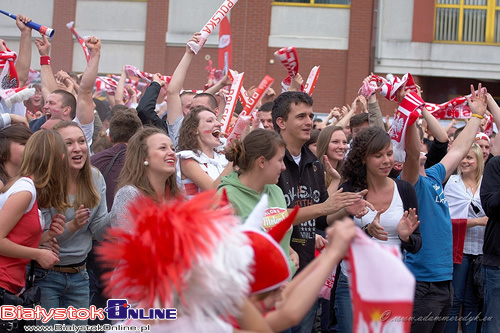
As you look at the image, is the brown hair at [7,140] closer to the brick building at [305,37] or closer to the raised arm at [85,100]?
the raised arm at [85,100]

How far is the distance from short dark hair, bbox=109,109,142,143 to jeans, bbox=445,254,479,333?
11.1 feet

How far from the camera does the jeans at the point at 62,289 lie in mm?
4582

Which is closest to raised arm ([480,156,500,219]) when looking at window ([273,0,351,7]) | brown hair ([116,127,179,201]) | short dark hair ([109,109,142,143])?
brown hair ([116,127,179,201])

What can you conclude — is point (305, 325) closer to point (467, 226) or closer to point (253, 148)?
point (253, 148)

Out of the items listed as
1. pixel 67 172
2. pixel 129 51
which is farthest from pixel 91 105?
pixel 129 51

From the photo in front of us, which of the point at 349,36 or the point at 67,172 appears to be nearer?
the point at 67,172

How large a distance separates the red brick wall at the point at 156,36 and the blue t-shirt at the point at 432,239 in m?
14.0

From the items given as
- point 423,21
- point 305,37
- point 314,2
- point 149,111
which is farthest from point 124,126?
point 423,21

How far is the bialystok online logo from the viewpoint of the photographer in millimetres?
2471

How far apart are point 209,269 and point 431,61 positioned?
1661 centimetres

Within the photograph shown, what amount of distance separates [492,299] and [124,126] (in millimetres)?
3289

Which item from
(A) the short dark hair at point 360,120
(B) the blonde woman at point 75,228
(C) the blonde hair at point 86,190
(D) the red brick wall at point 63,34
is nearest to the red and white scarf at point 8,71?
(B) the blonde woman at point 75,228

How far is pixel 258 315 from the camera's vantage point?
8.40 ft

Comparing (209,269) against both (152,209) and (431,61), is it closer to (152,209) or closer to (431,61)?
(152,209)
